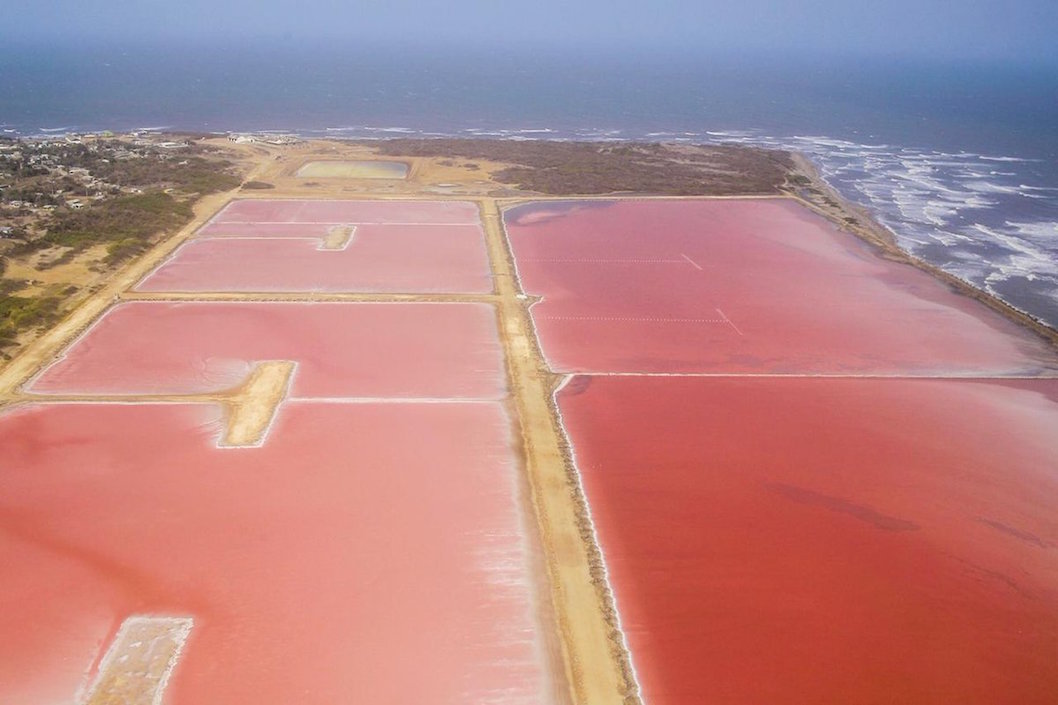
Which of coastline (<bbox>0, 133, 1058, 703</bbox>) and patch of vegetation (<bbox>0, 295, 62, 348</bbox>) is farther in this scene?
patch of vegetation (<bbox>0, 295, 62, 348</bbox>)

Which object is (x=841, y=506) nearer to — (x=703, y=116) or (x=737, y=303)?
A: (x=737, y=303)

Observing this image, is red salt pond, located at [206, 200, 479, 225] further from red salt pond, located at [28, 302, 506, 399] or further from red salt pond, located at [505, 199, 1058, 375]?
red salt pond, located at [28, 302, 506, 399]

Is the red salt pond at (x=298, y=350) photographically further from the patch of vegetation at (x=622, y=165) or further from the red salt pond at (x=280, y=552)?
the patch of vegetation at (x=622, y=165)

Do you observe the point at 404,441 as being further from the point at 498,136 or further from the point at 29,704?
the point at 498,136

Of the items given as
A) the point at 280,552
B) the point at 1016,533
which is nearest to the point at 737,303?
the point at 1016,533

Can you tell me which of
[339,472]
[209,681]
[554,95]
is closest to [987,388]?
[339,472]

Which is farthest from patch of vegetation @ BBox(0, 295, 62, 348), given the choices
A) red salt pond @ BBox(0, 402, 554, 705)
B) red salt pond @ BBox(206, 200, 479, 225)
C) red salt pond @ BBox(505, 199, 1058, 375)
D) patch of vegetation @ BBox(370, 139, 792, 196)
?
patch of vegetation @ BBox(370, 139, 792, 196)
